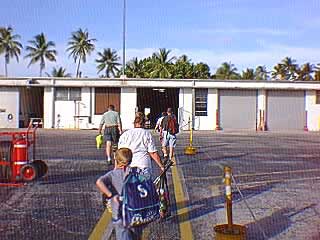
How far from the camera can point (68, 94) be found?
39.6m

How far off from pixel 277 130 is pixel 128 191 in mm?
37063

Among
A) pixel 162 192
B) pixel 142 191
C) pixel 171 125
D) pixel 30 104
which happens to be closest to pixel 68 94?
pixel 30 104

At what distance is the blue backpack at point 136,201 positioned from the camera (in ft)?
14.0

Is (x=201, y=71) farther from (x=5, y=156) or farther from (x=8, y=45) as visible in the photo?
(x=5, y=156)

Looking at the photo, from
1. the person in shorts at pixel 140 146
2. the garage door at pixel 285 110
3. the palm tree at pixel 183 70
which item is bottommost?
the person in shorts at pixel 140 146

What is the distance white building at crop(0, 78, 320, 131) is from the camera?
128ft

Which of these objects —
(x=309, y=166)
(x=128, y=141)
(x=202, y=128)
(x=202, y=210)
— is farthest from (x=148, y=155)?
(x=202, y=128)

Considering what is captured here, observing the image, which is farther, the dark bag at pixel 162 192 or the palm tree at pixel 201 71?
the palm tree at pixel 201 71

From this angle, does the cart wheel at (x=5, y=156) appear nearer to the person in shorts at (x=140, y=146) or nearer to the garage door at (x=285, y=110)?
the person in shorts at (x=140, y=146)

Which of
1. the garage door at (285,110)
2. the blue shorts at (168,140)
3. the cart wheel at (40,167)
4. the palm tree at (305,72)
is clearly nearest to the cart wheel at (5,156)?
the cart wheel at (40,167)

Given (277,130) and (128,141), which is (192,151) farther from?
(277,130)

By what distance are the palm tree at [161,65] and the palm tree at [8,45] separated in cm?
2070

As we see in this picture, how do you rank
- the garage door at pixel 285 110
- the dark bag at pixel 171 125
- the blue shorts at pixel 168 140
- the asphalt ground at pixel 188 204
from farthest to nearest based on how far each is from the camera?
the garage door at pixel 285 110, the dark bag at pixel 171 125, the blue shorts at pixel 168 140, the asphalt ground at pixel 188 204

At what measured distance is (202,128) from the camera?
130 feet
